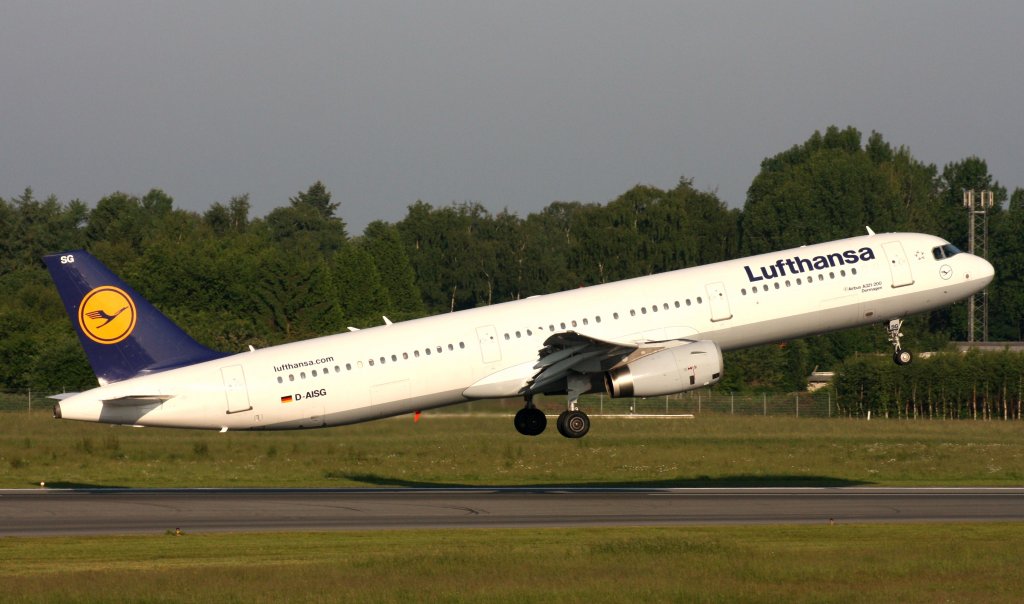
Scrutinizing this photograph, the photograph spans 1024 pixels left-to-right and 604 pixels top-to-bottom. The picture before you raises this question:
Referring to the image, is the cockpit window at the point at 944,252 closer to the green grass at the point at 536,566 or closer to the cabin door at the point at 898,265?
the cabin door at the point at 898,265

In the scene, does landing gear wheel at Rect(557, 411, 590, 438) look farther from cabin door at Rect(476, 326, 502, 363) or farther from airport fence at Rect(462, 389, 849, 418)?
airport fence at Rect(462, 389, 849, 418)

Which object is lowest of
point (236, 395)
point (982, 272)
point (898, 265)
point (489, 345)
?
point (236, 395)

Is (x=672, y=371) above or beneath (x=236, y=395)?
above

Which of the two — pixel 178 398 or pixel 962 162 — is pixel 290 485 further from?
pixel 962 162

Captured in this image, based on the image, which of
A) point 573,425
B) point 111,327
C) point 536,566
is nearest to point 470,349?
point 573,425

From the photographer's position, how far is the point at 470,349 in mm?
46625

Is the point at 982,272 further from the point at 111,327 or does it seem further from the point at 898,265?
the point at 111,327

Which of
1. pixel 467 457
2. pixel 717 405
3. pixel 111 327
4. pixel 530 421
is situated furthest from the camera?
pixel 717 405

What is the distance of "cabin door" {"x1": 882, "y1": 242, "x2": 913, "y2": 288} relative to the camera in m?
49.3

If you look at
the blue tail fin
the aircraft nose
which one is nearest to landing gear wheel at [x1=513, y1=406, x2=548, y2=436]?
the blue tail fin

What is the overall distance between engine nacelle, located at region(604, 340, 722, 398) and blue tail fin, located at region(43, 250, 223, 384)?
43.6 ft

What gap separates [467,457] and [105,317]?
18328 millimetres

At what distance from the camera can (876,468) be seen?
60219 mm

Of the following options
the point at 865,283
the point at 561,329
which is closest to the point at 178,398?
the point at 561,329
